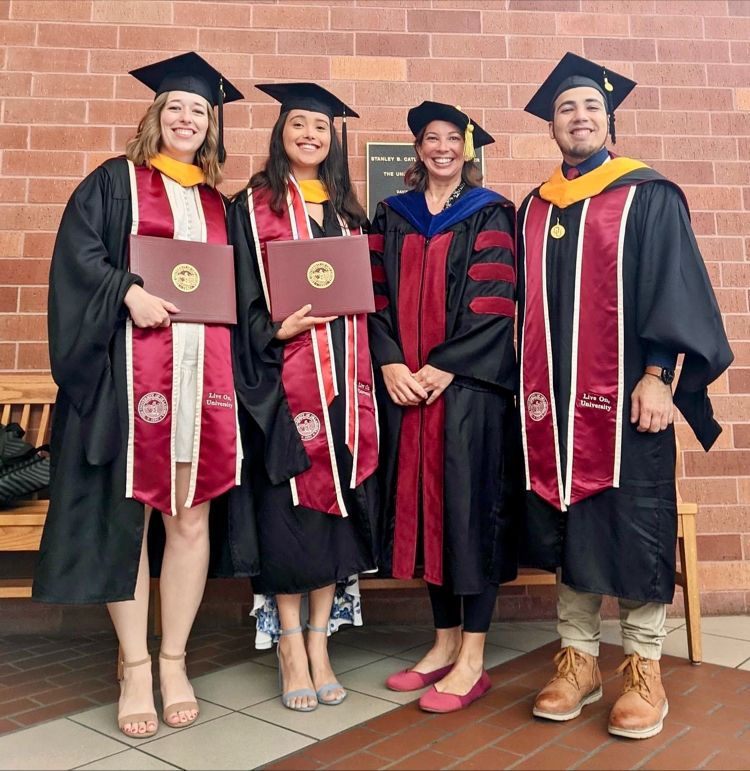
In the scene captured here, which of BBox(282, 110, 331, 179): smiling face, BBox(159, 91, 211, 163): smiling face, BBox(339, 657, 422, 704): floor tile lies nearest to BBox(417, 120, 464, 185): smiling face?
BBox(282, 110, 331, 179): smiling face

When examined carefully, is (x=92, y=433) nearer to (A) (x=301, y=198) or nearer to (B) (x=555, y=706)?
(A) (x=301, y=198)

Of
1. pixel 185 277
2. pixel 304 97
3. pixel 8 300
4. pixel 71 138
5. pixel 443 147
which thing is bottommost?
pixel 185 277

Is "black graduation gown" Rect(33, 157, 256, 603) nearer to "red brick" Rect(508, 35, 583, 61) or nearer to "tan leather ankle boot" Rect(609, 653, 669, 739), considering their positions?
"tan leather ankle boot" Rect(609, 653, 669, 739)

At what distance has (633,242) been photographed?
6.49ft

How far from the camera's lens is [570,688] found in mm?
1970

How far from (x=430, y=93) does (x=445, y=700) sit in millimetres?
2580

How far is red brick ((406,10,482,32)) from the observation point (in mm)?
3180

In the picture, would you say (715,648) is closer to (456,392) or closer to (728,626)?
(728,626)

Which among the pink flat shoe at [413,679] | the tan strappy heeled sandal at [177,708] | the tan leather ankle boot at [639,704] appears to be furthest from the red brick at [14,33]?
the tan leather ankle boot at [639,704]

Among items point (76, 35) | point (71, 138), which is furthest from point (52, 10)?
point (71, 138)

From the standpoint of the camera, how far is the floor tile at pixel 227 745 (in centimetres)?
171

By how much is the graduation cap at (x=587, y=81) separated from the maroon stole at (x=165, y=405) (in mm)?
1209

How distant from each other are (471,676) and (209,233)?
1577 millimetres

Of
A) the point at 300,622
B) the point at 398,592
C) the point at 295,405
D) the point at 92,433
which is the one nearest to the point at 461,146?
the point at 295,405
